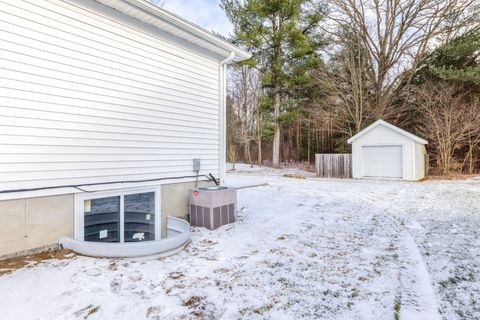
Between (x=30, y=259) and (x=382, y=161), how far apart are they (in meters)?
13.4

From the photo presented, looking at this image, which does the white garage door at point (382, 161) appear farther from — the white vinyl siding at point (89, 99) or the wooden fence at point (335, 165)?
the white vinyl siding at point (89, 99)

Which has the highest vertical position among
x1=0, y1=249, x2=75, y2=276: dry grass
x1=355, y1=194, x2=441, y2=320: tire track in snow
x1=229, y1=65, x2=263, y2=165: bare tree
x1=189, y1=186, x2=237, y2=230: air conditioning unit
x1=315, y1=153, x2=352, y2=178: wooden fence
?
x1=229, y1=65, x2=263, y2=165: bare tree

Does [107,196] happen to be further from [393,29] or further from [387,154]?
[393,29]

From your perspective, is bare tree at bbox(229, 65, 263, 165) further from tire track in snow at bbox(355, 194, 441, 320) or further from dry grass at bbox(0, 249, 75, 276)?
dry grass at bbox(0, 249, 75, 276)

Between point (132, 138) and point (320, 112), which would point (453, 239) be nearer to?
point (132, 138)

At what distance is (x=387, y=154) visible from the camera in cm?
1315

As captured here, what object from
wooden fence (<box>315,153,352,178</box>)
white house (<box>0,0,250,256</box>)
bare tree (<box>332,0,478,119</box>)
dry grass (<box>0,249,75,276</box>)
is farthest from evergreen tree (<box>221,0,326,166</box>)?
dry grass (<box>0,249,75,276</box>)

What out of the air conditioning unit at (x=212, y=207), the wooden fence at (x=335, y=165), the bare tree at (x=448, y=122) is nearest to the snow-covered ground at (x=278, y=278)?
the air conditioning unit at (x=212, y=207)

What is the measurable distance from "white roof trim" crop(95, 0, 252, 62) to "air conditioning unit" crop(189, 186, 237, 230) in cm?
267

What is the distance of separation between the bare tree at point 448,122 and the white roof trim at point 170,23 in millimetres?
12938

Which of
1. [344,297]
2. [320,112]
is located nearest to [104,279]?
[344,297]

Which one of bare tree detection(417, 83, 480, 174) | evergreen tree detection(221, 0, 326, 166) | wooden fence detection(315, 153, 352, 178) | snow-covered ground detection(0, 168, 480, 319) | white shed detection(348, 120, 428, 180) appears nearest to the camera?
A: snow-covered ground detection(0, 168, 480, 319)

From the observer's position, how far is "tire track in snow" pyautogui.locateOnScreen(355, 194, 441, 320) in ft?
8.03

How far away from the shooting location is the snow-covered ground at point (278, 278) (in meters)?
2.42
